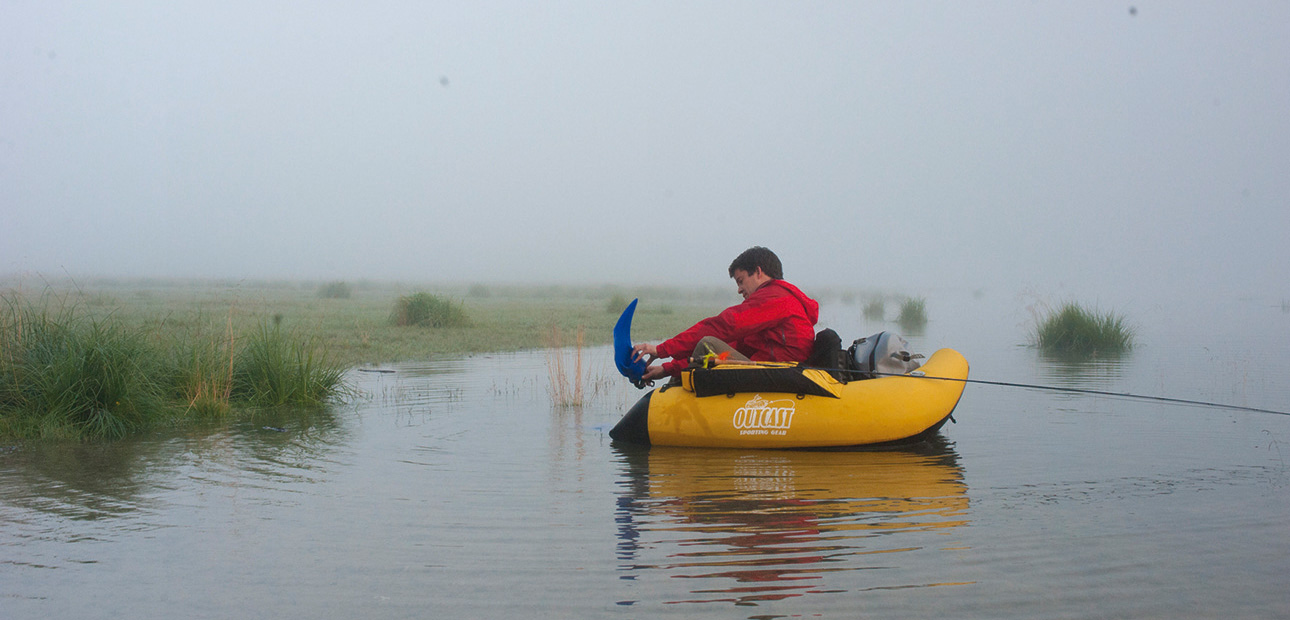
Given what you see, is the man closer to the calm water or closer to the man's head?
the man's head

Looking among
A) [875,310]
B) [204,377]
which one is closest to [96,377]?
[204,377]

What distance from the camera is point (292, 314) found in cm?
2514

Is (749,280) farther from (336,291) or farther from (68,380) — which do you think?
(336,291)

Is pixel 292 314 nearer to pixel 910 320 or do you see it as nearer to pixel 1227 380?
pixel 910 320

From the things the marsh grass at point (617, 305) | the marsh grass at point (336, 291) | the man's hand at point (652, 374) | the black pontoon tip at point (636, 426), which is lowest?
the black pontoon tip at point (636, 426)

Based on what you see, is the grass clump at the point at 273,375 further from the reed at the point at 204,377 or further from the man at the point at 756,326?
the man at the point at 756,326

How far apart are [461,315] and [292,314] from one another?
17.3 feet

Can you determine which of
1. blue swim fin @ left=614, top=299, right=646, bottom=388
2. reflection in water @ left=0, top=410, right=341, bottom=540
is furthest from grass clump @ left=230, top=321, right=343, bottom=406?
blue swim fin @ left=614, top=299, right=646, bottom=388

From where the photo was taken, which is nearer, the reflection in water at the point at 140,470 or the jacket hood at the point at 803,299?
the reflection in water at the point at 140,470

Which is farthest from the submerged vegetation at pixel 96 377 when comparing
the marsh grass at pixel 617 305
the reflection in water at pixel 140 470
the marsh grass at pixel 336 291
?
the marsh grass at pixel 336 291

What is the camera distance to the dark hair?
7.88 meters

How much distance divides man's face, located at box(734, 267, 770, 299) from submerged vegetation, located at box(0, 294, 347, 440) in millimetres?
4981

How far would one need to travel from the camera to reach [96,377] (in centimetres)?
798

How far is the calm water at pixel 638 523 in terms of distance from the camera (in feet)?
12.5
